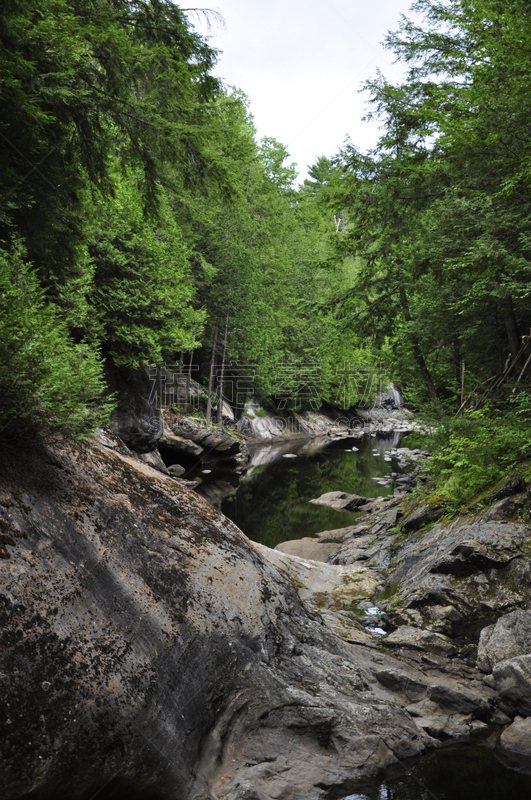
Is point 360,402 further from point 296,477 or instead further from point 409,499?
point 409,499

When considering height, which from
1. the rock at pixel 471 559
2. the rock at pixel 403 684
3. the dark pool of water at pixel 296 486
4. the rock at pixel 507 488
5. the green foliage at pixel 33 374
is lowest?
the dark pool of water at pixel 296 486

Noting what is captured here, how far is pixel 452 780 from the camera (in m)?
4.46

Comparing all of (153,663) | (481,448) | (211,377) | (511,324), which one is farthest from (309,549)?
(211,377)

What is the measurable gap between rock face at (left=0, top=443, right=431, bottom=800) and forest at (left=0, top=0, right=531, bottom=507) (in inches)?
38.8

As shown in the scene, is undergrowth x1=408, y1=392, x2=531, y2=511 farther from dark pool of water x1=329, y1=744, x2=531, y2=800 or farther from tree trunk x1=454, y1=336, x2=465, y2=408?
dark pool of water x1=329, y1=744, x2=531, y2=800

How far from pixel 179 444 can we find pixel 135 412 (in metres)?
4.89

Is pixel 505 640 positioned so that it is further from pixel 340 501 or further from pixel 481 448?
pixel 340 501

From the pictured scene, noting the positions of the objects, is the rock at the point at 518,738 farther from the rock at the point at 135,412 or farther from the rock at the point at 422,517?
the rock at the point at 135,412

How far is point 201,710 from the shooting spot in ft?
13.2

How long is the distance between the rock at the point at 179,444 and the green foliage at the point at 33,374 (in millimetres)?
17650

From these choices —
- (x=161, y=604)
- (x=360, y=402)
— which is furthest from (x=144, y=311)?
(x=360, y=402)

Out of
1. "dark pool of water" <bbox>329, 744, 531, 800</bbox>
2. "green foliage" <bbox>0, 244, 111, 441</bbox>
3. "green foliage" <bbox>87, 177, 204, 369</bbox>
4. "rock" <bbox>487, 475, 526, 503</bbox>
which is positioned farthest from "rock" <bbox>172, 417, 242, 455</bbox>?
"dark pool of water" <bbox>329, 744, 531, 800</bbox>

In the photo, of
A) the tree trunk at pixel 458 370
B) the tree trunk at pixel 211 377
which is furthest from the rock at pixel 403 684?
the tree trunk at pixel 211 377

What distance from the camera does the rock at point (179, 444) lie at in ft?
72.3
